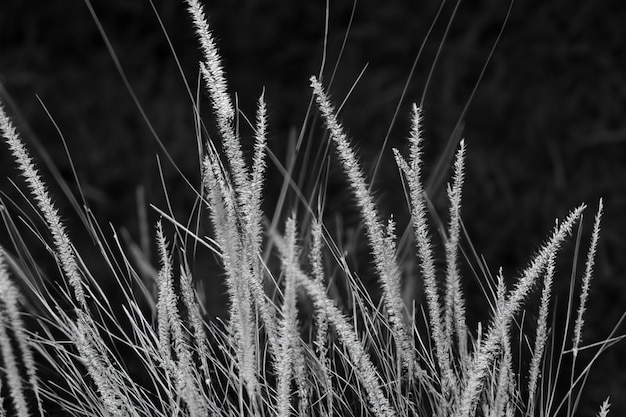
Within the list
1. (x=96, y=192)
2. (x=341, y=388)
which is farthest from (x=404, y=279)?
(x=96, y=192)

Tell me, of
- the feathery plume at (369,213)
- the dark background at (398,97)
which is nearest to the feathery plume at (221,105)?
the feathery plume at (369,213)

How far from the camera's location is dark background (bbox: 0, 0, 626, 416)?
1.01 metres

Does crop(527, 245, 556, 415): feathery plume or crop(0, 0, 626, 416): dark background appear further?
crop(0, 0, 626, 416): dark background

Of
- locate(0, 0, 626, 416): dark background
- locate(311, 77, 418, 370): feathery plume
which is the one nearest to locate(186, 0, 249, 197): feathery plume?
locate(311, 77, 418, 370): feathery plume

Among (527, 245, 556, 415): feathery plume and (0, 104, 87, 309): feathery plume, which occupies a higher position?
(0, 104, 87, 309): feathery plume

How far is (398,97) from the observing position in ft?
3.57

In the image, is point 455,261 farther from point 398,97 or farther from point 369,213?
point 398,97

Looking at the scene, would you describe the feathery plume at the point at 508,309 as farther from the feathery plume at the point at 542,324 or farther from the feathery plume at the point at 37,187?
the feathery plume at the point at 37,187

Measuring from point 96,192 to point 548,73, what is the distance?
617 mm

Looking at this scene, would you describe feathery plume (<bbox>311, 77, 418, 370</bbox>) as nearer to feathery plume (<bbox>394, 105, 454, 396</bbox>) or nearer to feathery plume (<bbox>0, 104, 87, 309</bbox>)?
feathery plume (<bbox>394, 105, 454, 396</bbox>)

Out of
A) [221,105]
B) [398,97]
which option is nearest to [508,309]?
[221,105]

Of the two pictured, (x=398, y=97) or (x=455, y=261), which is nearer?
(x=455, y=261)

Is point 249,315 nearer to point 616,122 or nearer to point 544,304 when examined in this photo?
point 544,304

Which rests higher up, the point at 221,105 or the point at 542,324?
the point at 221,105
